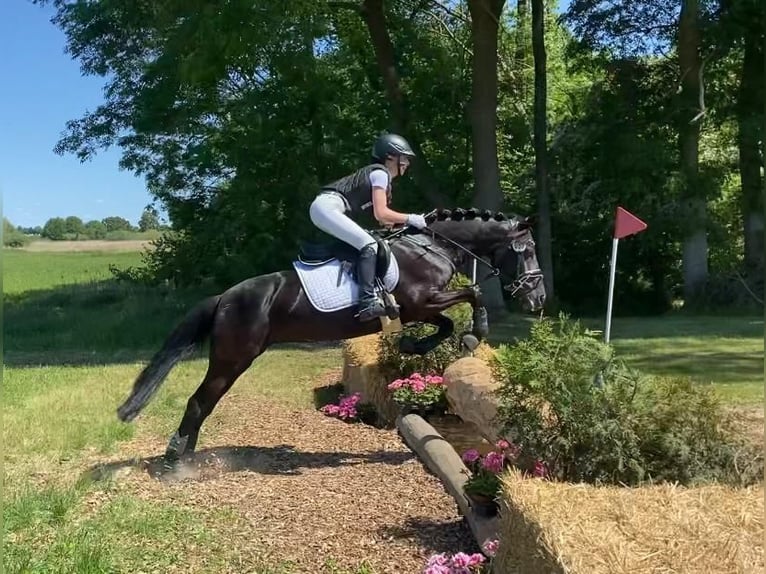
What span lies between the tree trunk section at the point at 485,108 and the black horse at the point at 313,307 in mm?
10819

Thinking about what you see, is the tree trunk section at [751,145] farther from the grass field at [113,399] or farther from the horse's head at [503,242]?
the horse's head at [503,242]

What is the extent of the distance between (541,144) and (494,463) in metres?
14.5

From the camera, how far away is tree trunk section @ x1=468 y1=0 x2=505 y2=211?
1697 cm

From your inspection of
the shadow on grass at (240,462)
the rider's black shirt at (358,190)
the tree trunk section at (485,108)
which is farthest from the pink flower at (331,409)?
the tree trunk section at (485,108)

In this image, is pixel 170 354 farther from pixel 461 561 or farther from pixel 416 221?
pixel 461 561

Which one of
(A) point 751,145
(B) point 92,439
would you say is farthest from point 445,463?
(A) point 751,145

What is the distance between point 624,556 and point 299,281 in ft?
12.6

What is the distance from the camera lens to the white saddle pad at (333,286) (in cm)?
594

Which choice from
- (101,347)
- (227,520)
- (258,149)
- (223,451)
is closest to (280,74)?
(258,149)

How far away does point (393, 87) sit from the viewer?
17781 mm

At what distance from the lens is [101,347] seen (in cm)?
1488

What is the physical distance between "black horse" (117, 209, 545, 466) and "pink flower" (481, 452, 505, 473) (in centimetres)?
176

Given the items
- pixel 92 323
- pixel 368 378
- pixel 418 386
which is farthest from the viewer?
pixel 92 323

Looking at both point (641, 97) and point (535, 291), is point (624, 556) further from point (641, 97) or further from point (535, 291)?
point (641, 97)
